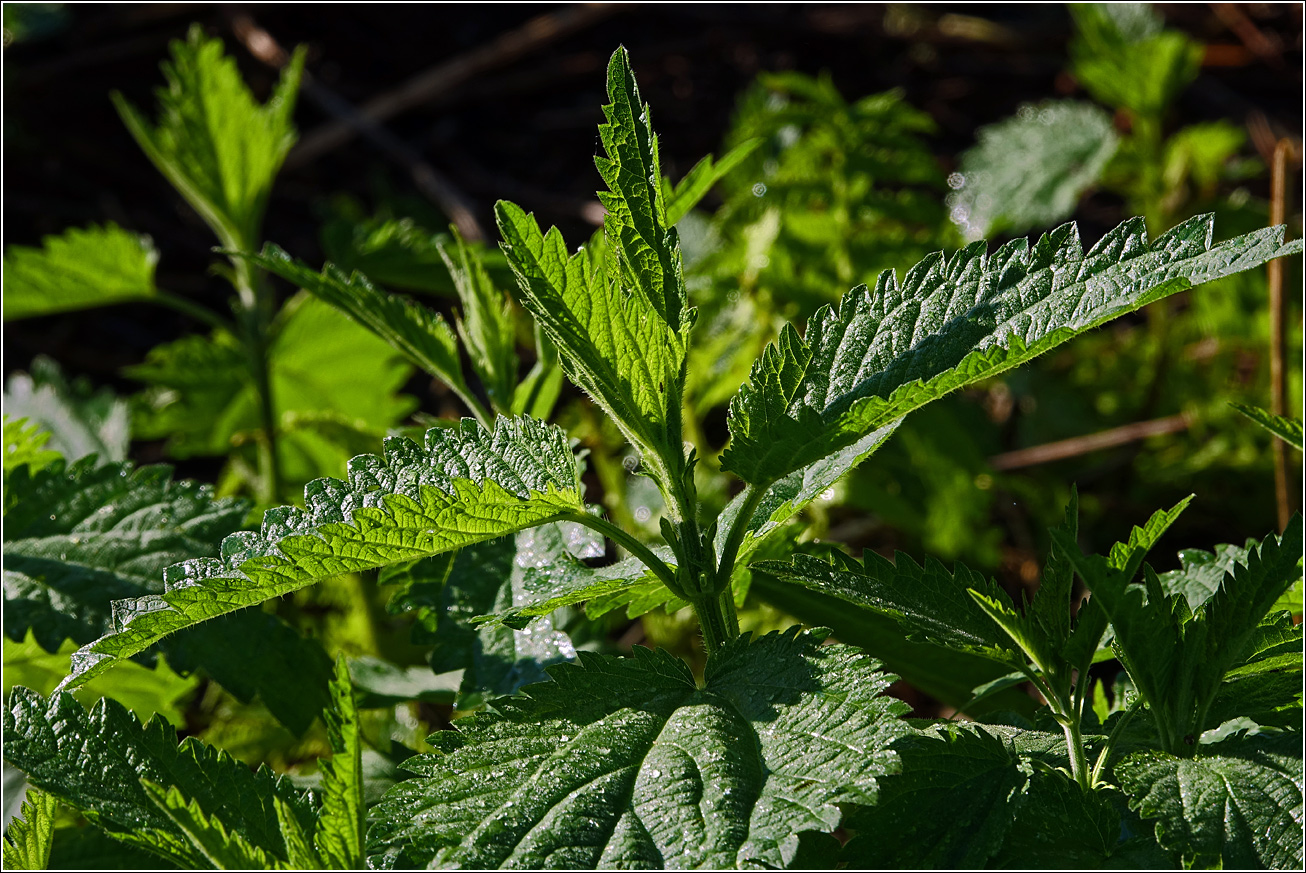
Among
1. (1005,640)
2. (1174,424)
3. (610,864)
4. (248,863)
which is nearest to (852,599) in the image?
(1005,640)

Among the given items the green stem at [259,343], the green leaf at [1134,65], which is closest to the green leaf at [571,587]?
the green stem at [259,343]

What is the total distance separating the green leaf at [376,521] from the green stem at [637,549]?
27 mm

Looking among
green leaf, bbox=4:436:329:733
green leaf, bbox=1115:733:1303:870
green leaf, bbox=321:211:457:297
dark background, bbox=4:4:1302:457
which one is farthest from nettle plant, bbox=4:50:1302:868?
dark background, bbox=4:4:1302:457

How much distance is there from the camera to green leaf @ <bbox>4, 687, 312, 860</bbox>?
32.2 inches

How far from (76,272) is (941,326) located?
5.05ft

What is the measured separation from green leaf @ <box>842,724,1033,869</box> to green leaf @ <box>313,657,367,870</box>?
339mm

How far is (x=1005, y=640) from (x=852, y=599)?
13 centimetres

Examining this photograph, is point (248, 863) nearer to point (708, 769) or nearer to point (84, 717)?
point (84, 717)

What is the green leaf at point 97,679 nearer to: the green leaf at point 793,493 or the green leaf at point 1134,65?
the green leaf at point 793,493

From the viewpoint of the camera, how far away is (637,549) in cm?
88

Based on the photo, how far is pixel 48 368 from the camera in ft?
6.71

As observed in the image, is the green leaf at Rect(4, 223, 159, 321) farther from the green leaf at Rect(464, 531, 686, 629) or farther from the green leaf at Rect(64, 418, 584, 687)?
the green leaf at Rect(64, 418, 584, 687)

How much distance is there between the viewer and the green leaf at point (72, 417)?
1.78m

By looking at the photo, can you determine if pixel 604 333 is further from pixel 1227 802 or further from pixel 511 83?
pixel 511 83
